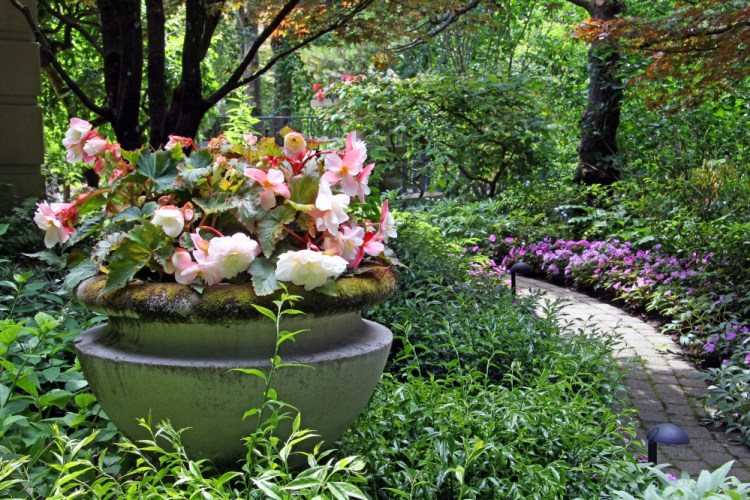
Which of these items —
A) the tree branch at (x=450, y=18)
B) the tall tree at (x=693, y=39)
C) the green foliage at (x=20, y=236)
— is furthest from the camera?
the tree branch at (x=450, y=18)

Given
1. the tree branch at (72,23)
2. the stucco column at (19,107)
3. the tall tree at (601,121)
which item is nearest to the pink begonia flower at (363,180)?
the stucco column at (19,107)

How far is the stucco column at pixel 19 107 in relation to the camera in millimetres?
5008

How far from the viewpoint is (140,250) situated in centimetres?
186

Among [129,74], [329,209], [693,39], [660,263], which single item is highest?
[693,39]

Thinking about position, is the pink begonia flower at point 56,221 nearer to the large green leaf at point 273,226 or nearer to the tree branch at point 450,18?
the large green leaf at point 273,226

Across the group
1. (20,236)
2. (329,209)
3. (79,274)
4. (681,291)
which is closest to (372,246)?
(329,209)

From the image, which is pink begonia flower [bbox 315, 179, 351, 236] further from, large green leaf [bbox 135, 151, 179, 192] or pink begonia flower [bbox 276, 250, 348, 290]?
large green leaf [bbox 135, 151, 179, 192]

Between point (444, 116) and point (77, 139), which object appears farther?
point (444, 116)

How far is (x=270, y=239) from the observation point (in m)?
1.85

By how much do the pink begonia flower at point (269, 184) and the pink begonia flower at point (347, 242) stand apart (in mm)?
176

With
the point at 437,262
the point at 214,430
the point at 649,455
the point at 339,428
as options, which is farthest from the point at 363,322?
the point at 437,262

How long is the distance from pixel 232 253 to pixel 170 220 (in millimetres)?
211

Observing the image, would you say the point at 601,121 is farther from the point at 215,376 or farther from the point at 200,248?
the point at 215,376

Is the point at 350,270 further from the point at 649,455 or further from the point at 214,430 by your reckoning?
the point at 649,455
